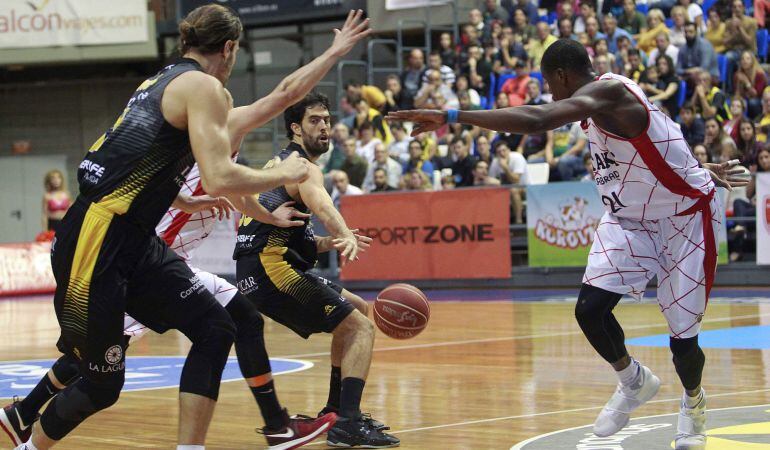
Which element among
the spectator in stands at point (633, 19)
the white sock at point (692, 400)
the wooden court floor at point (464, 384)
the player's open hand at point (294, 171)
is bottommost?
the wooden court floor at point (464, 384)

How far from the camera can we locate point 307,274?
24.7 feet

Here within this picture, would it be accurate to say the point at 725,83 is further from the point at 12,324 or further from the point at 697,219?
the point at 697,219

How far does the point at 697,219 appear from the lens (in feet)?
21.3

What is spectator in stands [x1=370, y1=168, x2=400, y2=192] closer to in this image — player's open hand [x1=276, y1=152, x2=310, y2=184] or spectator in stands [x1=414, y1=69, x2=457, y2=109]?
spectator in stands [x1=414, y1=69, x2=457, y2=109]

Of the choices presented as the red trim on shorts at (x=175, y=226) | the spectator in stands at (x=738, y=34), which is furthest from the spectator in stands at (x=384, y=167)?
the red trim on shorts at (x=175, y=226)

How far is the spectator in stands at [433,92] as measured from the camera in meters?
21.8

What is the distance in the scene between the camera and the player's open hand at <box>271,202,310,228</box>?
6426 millimetres

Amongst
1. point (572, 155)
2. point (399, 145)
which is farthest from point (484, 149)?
point (399, 145)

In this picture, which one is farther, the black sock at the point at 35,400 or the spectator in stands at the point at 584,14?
the spectator in stands at the point at 584,14

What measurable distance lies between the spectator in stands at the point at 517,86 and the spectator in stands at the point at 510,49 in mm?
647

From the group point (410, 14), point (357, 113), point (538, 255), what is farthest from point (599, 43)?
point (410, 14)

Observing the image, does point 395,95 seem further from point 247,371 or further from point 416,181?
point 247,371

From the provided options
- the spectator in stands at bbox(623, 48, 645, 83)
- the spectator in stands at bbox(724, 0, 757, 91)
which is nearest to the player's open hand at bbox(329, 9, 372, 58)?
the spectator in stands at bbox(623, 48, 645, 83)

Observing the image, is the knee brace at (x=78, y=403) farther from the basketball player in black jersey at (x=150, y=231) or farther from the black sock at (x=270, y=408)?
the black sock at (x=270, y=408)
